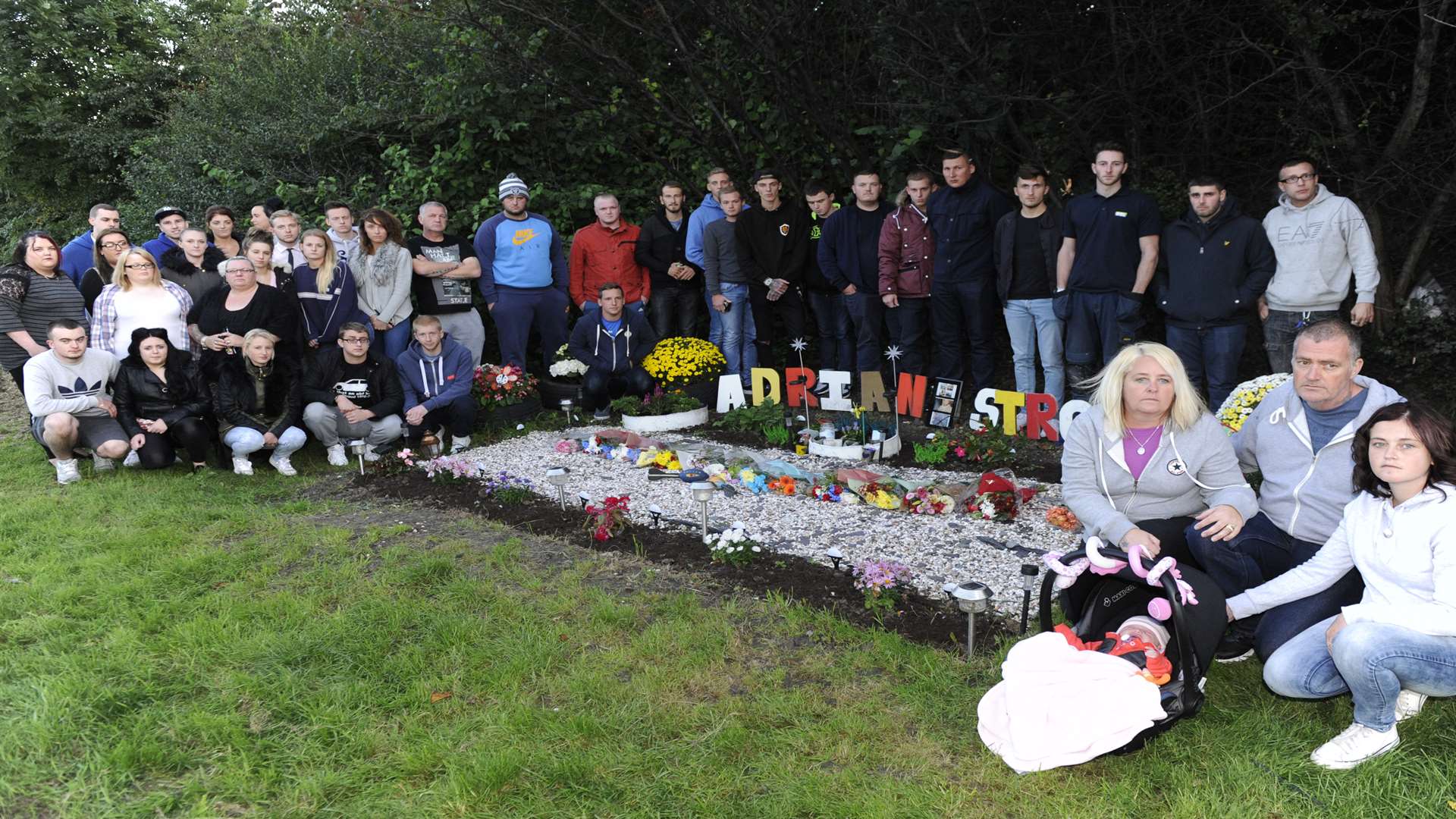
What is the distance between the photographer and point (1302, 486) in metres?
3.28

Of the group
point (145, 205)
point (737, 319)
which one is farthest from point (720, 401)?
point (145, 205)

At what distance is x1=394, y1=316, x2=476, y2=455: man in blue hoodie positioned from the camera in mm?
6887

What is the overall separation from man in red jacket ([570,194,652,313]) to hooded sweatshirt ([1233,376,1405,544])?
538 cm

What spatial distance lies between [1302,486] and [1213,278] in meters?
2.90

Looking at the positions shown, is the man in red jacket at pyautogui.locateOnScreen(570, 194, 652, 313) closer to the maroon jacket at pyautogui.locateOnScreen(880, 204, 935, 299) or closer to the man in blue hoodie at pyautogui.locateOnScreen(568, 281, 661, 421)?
the man in blue hoodie at pyautogui.locateOnScreen(568, 281, 661, 421)

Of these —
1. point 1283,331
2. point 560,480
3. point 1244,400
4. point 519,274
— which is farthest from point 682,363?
point 1283,331

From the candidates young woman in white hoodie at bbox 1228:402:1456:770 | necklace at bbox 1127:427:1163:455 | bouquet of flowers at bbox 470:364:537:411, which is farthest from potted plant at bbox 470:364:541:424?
young woman in white hoodie at bbox 1228:402:1456:770

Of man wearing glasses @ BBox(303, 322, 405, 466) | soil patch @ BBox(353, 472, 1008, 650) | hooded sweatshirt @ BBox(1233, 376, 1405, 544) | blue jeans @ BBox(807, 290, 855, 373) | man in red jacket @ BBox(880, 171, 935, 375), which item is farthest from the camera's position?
blue jeans @ BBox(807, 290, 855, 373)

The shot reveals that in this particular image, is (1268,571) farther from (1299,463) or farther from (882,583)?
(882,583)

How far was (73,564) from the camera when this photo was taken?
14.9 feet

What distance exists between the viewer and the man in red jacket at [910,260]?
7.02 meters

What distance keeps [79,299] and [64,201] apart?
10.3 m

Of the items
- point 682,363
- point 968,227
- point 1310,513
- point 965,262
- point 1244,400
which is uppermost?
point 968,227

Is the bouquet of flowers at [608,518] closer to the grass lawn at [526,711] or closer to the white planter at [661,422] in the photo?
the grass lawn at [526,711]
